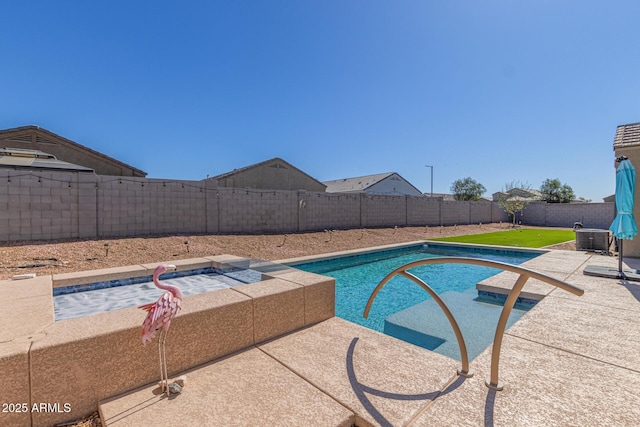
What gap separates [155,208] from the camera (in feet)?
36.1

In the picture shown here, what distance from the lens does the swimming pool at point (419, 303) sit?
4457 millimetres

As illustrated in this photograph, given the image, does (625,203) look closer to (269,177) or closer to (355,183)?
(269,177)

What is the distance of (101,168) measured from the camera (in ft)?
62.0

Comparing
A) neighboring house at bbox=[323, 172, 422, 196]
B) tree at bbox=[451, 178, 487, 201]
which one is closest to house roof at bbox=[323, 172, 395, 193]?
neighboring house at bbox=[323, 172, 422, 196]

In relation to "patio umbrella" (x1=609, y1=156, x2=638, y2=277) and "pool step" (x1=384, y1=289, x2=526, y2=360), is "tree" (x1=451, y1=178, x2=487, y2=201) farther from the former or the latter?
"pool step" (x1=384, y1=289, x2=526, y2=360)

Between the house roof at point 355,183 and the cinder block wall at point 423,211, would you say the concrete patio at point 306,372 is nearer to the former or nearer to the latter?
the cinder block wall at point 423,211

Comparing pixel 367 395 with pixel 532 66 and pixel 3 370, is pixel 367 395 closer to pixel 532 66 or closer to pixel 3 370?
pixel 3 370

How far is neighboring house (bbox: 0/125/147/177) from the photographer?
16.1m

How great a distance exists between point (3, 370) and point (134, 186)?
10.2m

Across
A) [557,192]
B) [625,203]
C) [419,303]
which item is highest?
[557,192]

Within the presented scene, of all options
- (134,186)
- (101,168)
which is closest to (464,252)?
(134,186)

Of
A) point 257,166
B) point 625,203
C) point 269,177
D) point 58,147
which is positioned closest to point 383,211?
point 269,177

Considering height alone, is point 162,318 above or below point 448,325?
above

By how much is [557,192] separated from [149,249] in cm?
4758
